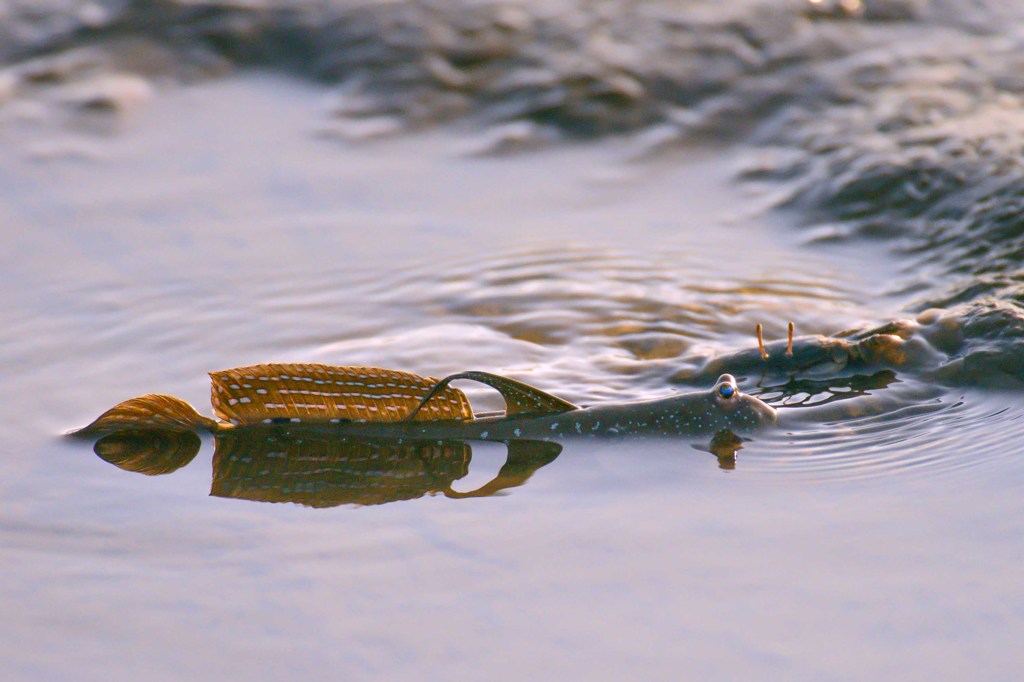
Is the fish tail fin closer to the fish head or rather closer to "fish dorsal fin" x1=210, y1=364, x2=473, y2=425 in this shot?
"fish dorsal fin" x1=210, y1=364, x2=473, y2=425

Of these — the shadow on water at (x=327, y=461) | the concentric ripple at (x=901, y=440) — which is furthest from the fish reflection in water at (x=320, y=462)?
the concentric ripple at (x=901, y=440)

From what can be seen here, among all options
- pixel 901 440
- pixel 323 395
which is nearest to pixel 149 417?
pixel 323 395

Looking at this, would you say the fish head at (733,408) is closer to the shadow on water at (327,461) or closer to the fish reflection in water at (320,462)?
the shadow on water at (327,461)

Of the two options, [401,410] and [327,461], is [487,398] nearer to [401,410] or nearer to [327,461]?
[401,410]

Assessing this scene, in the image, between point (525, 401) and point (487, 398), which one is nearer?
point (525, 401)

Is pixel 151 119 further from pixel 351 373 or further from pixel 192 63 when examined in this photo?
pixel 351 373

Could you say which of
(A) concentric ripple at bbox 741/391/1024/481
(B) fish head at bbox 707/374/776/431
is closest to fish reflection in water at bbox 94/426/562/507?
(B) fish head at bbox 707/374/776/431
